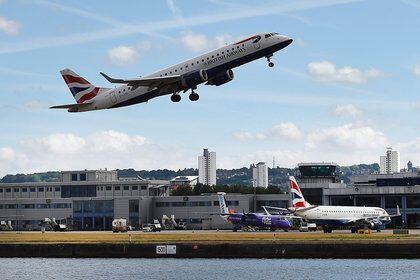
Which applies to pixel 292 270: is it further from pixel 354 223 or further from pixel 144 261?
pixel 354 223

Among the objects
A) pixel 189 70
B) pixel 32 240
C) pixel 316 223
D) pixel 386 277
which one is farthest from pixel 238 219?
pixel 386 277

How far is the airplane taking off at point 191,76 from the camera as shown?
117 meters

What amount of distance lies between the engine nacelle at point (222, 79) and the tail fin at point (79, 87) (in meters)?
21.0

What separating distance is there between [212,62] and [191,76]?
310cm

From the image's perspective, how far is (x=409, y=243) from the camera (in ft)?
376

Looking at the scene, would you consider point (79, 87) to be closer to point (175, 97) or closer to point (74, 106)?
point (74, 106)

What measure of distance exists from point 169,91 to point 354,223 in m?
59.7

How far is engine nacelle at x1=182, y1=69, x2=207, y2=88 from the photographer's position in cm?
11906

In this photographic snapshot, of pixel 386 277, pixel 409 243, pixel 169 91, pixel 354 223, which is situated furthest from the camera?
pixel 354 223

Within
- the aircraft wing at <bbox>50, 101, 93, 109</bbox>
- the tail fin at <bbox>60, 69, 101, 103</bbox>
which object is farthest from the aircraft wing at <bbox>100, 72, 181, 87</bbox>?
the tail fin at <bbox>60, 69, 101, 103</bbox>

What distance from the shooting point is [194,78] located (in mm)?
119312

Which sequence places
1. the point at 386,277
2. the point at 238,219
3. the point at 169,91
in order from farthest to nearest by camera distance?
1. the point at 238,219
2. the point at 169,91
3. the point at 386,277

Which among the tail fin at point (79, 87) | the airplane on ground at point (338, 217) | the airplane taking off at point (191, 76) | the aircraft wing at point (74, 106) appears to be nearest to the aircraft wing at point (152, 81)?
the airplane taking off at point (191, 76)

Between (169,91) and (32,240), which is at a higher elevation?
(169,91)
